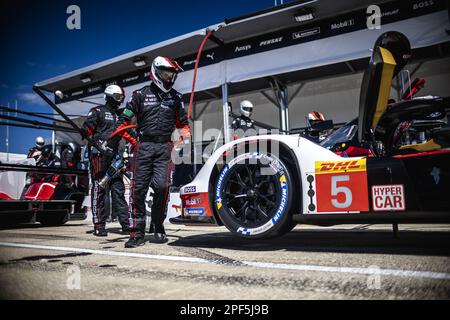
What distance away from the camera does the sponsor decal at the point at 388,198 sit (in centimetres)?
207

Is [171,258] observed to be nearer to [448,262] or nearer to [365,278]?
[365,278]

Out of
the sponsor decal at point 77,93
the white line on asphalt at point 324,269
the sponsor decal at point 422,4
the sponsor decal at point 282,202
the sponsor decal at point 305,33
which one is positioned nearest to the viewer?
Result: the white line on asphalt at point 324,269

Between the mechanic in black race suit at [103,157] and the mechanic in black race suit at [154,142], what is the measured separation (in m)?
1.52

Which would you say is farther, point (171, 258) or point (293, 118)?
point (293, 118)

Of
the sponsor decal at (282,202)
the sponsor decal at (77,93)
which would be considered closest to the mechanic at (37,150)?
the sponsor decal at (77,93)

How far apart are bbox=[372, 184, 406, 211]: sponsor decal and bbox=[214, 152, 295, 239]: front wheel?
562 millimetres

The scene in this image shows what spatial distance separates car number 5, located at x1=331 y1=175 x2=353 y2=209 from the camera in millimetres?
2212

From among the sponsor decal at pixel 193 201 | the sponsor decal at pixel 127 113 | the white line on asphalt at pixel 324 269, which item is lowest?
the white line on asphalt at pixel 324 269

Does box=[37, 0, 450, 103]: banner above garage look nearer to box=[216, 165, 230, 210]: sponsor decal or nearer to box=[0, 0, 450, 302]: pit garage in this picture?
box=[216, 165, 230, 210]: sponsor decal

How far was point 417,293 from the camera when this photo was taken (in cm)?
124

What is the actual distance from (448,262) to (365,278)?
605mm

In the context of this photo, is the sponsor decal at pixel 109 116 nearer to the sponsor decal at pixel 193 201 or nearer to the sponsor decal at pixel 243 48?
the sponsor decal at pixel 193 201

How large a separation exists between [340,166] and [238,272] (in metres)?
1.06
